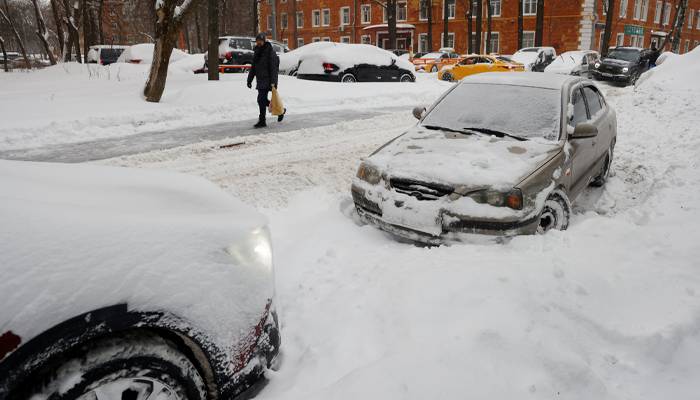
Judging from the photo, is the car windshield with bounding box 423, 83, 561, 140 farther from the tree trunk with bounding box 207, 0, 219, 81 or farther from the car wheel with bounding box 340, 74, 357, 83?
the car wheel with bounding box 340, 74, 357, 83

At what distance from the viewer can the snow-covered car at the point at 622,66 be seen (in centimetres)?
2069

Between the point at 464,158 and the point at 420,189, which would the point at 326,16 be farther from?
the point at 420,189

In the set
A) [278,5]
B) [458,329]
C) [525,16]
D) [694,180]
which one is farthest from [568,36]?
[458,329]

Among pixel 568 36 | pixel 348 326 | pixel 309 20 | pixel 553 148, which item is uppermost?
pixel 309 20

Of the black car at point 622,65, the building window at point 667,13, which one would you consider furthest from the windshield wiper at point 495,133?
the building window at point 667,13

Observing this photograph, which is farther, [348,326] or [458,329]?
[348,326]

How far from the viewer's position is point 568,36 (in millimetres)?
41844

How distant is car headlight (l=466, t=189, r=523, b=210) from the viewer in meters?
3.84

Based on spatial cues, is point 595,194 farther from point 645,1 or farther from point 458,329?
point 645,1

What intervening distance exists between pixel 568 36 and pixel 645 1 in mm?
11722

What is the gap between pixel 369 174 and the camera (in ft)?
14.7

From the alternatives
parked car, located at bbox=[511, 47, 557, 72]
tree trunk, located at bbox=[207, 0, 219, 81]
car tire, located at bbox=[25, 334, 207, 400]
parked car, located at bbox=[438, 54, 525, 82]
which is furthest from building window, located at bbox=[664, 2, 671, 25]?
car tire, located at bbox=[25, 334, 207, 400]

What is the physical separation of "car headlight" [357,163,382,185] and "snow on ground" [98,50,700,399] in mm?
497

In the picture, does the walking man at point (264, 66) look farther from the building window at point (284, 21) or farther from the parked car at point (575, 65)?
the building window at point (284, 21)
